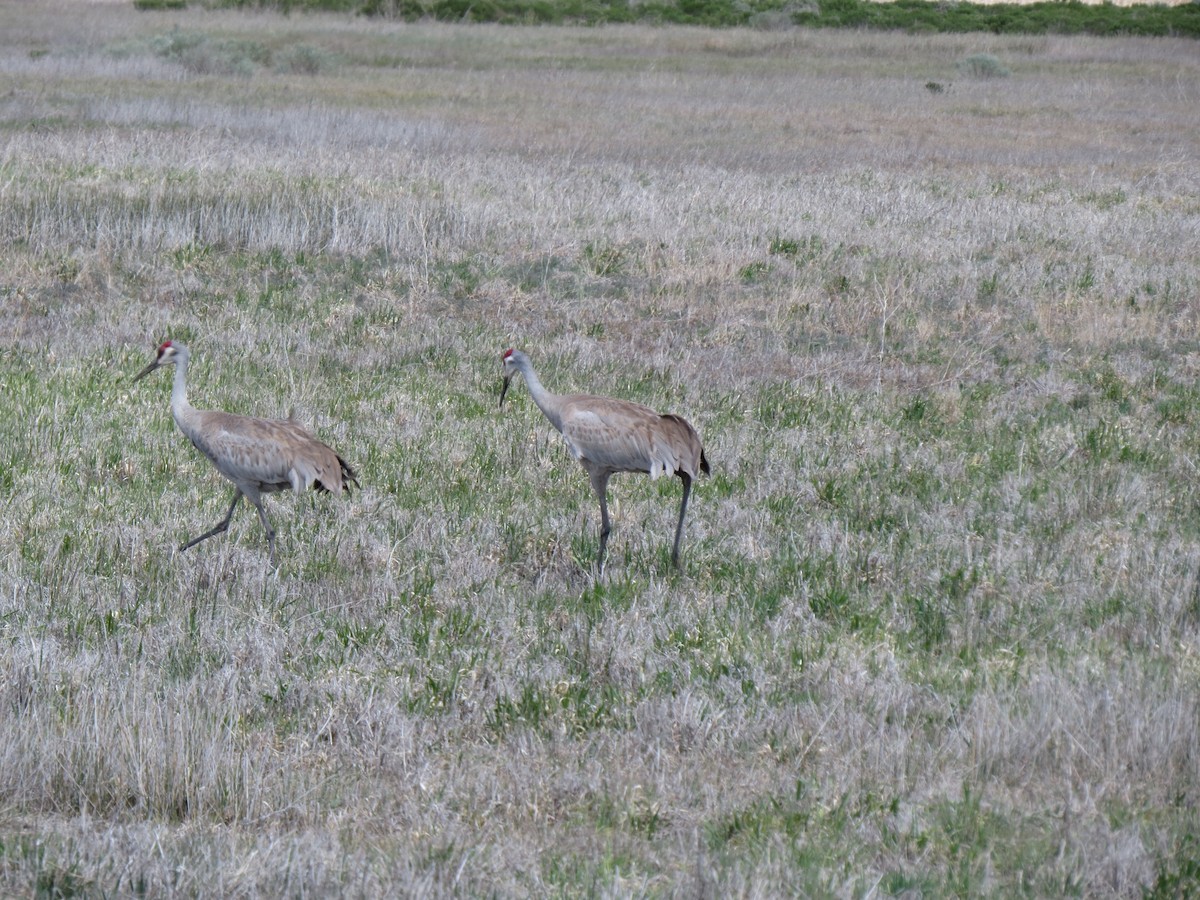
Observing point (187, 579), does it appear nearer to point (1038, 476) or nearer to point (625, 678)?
point (625, 678)

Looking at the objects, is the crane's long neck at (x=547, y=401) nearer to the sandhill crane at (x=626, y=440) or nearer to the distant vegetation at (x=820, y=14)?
the sandhill crane at (x=626, y=440)

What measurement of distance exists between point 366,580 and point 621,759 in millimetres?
2223

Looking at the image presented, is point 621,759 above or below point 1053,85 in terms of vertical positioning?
below

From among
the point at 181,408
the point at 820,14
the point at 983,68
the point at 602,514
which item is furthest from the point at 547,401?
the point at 820,14

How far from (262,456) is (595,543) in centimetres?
179

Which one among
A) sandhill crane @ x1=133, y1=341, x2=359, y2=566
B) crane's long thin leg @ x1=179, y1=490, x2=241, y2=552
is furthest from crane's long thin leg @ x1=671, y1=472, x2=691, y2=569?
crane's long thin leg @ x1=179, y1=490, x2=241, y2=552

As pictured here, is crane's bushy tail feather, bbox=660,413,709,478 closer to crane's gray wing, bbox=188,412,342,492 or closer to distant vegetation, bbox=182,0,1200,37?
crane's gray wing, bbox=188,412,342,492

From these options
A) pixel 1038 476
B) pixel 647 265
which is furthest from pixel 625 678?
pixel 647 265

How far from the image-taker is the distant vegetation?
161ft

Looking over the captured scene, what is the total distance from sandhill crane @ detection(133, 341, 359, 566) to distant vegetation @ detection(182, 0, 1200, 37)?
45.3 meters

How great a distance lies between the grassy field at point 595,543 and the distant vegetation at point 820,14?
32.6m

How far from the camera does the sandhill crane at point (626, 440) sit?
22.0ft

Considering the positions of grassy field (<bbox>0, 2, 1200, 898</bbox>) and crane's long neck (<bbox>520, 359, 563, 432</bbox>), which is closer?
grassy field (<bbox>0, 2, 1200, 898</bbox>)

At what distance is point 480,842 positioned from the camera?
3.93m
